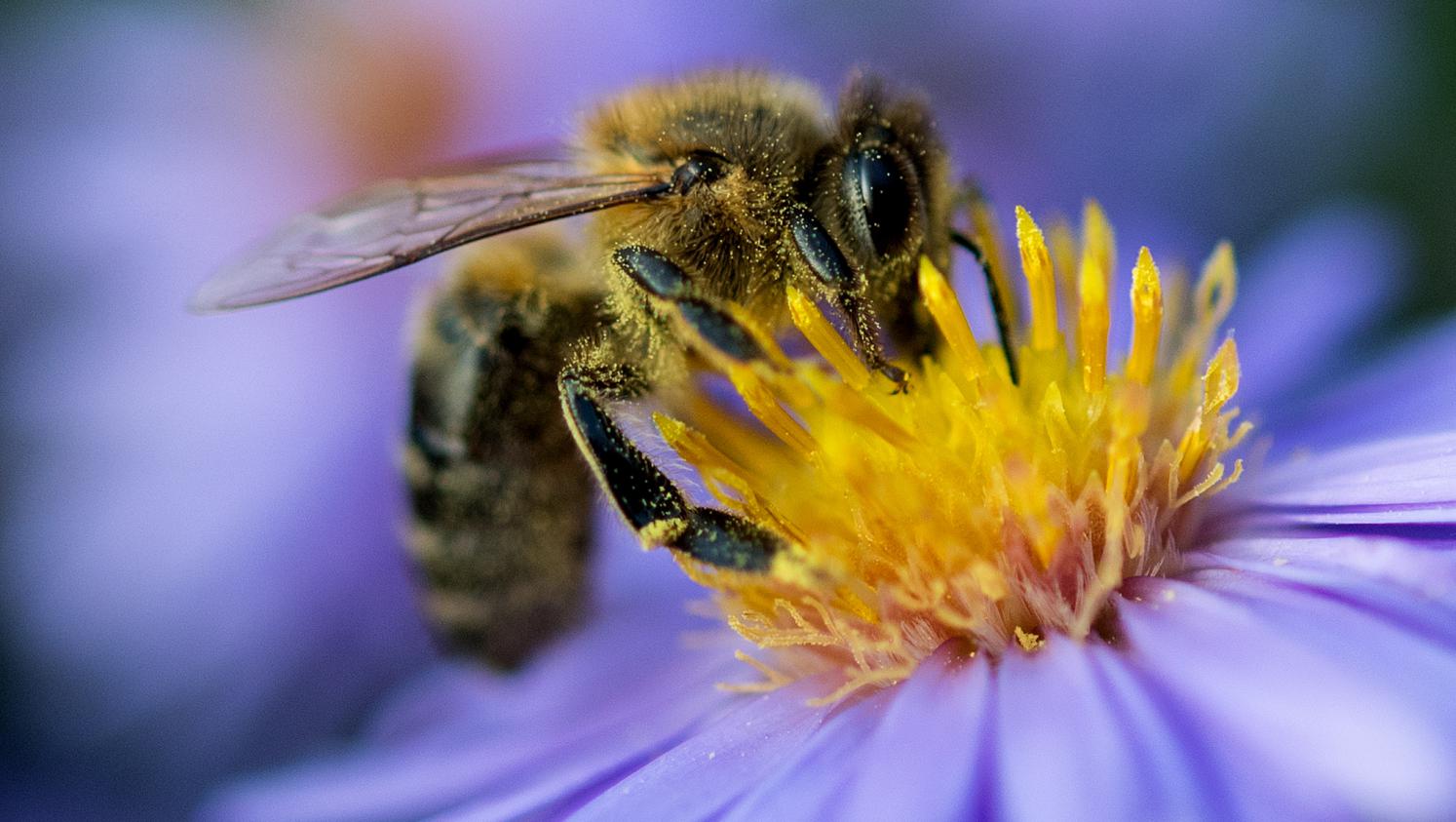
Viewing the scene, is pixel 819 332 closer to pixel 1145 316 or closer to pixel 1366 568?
pixel 1145 316

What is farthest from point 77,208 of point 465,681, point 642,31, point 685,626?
point 685,626

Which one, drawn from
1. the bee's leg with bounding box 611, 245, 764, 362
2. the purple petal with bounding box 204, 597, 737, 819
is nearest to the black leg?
the bee's leg with bounding box 611, 245, 764, 362

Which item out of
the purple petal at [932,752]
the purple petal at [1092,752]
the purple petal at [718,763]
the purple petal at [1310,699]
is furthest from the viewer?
the purple petal at [718,763]

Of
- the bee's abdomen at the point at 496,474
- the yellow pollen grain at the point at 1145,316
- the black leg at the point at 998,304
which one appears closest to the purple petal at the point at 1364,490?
the yellow pollen grain at the point at 1145,316

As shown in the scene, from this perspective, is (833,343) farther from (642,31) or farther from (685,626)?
(642,31)

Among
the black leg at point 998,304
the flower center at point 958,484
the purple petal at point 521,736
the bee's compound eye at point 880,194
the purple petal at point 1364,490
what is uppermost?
the bee's compound eye at point 880,194

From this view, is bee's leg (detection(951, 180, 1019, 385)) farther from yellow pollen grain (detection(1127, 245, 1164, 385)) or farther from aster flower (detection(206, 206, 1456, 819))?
yellow pollen grain (detection(1127, 245, 1164, 385))

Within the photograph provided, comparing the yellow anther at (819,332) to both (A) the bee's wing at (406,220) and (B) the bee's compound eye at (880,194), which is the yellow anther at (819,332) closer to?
(B) the bee's compound eye at (880,194)
